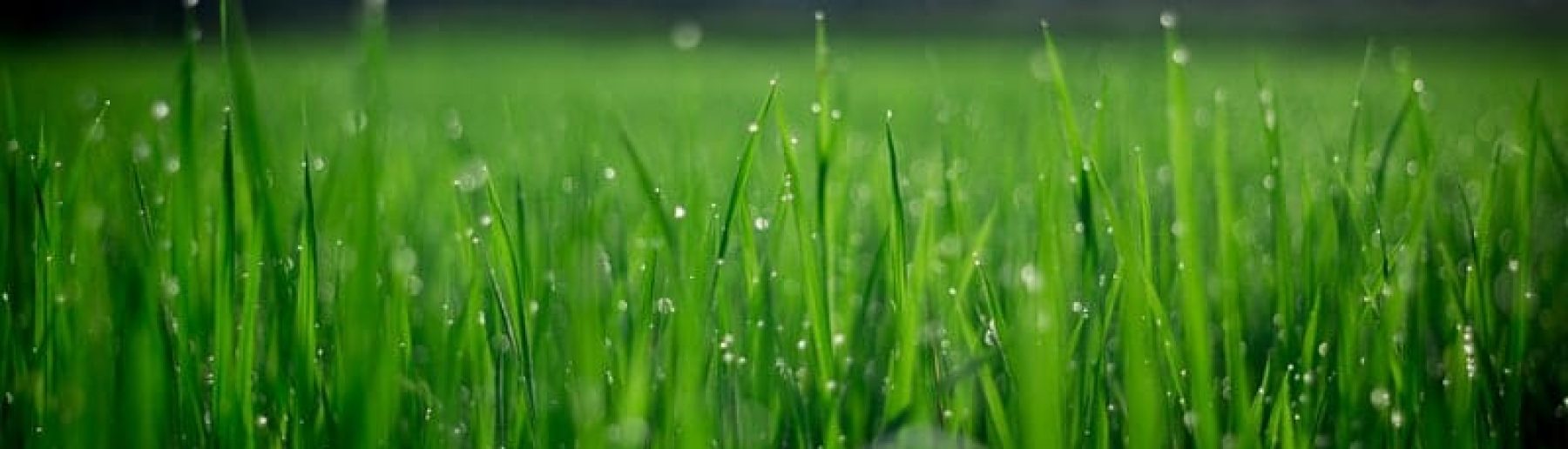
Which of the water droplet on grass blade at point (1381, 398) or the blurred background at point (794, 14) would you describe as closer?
the water droplet on grass blade at point (1381, 398)

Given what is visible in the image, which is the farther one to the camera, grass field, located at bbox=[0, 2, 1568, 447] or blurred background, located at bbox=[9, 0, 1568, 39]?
blurred background, located at bbox=[9, 0, 1568, 39]

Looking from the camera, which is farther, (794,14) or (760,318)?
(794,14)

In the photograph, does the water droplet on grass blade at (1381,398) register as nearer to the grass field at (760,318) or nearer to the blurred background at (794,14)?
the grass field at (760,318)

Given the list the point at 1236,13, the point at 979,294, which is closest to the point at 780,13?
the point at 1236,13

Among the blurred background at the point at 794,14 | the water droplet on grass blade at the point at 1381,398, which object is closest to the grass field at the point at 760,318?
the water droplet on grass blade at the point at 1381,398

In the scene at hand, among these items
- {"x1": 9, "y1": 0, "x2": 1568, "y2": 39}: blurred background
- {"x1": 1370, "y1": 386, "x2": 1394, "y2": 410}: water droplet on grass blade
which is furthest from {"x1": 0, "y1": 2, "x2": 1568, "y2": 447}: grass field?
{"x1": 9, "y1": 0, "x2": 1568, "y2": 39}: blurred background

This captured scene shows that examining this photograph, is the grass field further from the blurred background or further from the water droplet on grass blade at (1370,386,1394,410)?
the blurred background

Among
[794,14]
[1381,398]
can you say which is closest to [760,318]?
[1381,398]

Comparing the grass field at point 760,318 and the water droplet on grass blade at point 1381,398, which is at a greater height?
the grass field at point 760,318

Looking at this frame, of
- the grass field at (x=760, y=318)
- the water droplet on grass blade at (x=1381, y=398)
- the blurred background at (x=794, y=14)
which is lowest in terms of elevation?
the water droplet on grass blade at (x=1381, y=398)

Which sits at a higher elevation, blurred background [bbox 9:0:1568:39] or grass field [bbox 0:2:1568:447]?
blurred background [bbox 9:0:1568:39]

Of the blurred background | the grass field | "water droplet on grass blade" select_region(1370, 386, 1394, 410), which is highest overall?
the blurred background

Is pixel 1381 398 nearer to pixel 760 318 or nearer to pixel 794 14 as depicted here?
pixel 760 318
